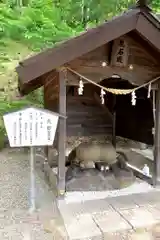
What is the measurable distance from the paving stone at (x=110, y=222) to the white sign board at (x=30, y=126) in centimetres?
124

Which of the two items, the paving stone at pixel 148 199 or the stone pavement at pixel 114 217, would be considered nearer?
the stone pavement at pixel 114 217

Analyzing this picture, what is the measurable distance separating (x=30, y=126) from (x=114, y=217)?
1.68 metres

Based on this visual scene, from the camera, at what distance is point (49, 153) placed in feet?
19.4

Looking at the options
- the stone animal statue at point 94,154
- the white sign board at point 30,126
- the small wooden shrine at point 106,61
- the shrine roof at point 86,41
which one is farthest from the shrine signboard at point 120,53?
the stone animal statue at point 94,154

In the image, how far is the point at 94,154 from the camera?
16.7ft

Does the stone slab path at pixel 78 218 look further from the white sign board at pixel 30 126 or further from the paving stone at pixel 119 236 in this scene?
the white sign board at pixel 30 126

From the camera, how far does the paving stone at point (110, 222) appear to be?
3.26 metres

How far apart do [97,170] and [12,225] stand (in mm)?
1839

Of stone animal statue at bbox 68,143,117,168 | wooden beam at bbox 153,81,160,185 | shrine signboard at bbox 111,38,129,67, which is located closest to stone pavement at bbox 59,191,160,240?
wooden beam at bbox 153,81,160,185

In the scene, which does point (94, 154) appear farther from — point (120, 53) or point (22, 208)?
point (120, 53)

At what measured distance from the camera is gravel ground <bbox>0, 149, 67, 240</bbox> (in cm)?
320

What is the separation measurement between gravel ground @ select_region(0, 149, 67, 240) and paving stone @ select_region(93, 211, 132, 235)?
56 cm

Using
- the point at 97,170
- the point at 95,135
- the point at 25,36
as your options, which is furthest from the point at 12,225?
the point at 25,36

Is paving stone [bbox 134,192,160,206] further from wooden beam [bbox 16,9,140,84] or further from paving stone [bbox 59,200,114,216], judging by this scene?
wooden beam [bbox 16,9,140,84]
